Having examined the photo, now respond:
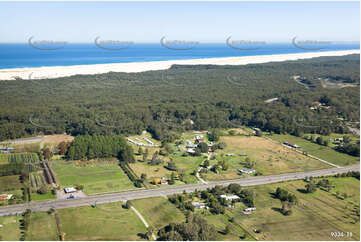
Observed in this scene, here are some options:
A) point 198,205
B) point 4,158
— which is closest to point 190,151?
point 198,205

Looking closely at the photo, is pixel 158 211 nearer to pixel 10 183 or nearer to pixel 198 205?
pixel 198 205

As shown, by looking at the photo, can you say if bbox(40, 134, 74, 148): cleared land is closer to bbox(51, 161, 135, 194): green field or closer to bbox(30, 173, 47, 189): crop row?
bbox(51, 161, 135, 194): green field

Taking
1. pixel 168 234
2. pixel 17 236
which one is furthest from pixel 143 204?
pixel 17 236

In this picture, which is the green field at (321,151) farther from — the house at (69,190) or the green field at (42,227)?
the green field at (42,227)

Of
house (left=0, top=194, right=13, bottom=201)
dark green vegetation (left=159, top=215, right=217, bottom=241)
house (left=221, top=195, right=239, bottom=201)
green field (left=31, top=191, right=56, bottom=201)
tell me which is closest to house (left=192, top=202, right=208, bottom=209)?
house (left=221, top=195, right=239, bottom=201)

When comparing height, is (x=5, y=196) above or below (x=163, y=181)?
above

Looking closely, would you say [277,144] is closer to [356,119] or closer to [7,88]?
[356,119]

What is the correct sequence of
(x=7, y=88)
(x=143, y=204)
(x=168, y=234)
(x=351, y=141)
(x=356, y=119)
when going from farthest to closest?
1. (x=7, y=88)
2. (x=356, y=119)
3. (x=351, y=141)
4. (x=143, y=204)
5. (x=168, y=234)
